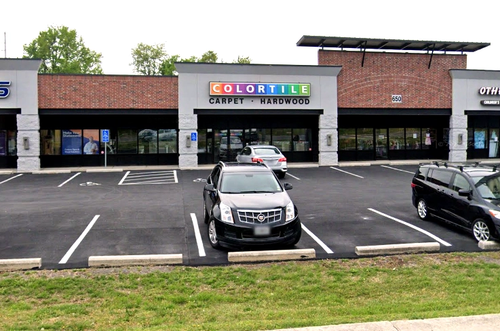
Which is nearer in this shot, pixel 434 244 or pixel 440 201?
pixel 434 244

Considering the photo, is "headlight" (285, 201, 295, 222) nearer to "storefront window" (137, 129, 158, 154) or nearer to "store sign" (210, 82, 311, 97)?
"store sign" (210, 82, 311, 97)

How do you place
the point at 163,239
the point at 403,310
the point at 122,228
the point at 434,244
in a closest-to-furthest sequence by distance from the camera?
the point at 403,310, the point at 434,244, the point at 163,239, the point at 122,228

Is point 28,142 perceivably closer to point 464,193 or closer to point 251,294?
point 251,294

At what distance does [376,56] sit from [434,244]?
67.3 ft

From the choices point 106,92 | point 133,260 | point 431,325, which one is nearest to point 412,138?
point 106,92

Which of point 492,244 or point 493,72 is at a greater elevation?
point 493,72

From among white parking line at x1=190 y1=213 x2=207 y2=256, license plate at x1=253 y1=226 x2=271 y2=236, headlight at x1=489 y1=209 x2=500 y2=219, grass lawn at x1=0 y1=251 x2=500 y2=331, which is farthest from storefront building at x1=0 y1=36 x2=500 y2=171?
grass lawn at x1=0 y1=251 x2=500 y2=331

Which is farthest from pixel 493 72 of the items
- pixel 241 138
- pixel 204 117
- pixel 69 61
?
pixel 69 61

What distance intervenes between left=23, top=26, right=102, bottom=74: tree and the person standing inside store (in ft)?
134

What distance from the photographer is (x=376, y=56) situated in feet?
92.5

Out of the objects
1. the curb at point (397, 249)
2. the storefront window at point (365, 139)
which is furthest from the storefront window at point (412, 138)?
the curb at point (397, 249)

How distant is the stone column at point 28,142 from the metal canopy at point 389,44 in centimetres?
1502

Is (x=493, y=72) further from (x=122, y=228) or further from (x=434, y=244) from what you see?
(x=122, y=228)

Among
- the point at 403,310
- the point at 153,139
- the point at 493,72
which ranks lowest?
the point at 403,310
